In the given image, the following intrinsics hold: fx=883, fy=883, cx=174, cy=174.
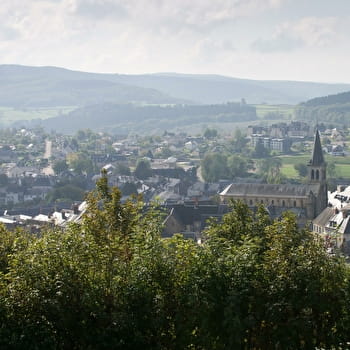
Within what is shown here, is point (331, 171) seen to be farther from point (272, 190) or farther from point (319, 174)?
point (272, 190)

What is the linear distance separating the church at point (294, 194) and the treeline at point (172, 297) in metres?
73.0

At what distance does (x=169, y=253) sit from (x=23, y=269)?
449 cm

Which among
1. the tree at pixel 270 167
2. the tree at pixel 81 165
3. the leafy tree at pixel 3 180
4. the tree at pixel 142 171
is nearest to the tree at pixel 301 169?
the tree at pixel 270 167

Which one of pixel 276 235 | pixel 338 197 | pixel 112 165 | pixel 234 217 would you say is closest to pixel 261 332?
pixel 276 235

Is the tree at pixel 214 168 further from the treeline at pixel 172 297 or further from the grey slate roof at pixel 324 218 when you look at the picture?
the treeline at pixel 172 297

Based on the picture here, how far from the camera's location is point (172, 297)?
25.7 metres

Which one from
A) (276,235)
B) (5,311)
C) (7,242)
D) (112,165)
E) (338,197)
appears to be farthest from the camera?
(112,165)

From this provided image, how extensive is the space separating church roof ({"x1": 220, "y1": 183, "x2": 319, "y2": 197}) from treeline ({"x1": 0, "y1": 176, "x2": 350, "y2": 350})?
76.4 metres

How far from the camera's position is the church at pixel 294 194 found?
10100cm

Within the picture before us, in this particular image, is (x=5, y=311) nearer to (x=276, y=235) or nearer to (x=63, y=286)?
(x=63, y=286)

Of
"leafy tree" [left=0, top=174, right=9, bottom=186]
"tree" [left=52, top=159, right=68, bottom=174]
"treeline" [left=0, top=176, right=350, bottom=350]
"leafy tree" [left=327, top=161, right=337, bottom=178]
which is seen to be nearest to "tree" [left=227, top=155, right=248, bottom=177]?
"leafy tree" [left=327, top=161, right=337, bottom=178]

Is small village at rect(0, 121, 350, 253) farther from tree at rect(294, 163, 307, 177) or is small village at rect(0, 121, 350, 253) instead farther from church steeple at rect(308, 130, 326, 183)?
church steeple at rect(308, 130, 326, 183)

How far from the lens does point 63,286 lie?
2456cm

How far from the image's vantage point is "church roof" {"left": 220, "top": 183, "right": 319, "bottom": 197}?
4063 inches
